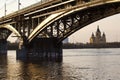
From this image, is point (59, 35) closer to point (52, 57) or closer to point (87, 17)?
point (52, 57)

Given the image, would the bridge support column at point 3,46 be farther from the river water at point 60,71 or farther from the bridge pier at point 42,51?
the river water at point 60,71

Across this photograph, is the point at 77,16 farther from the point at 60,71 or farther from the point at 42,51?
the point at 42,51

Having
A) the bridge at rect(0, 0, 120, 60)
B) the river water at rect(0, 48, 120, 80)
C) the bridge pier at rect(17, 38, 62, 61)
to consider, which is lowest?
the river water at rect(0, 48, 120, 80)

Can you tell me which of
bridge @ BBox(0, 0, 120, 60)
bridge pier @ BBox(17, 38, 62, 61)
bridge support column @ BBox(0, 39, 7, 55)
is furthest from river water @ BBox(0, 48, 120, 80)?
bridge support column @ BBox(0, 39, 7, 55)

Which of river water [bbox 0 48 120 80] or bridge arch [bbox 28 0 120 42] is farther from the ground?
bridge arch [bbox 28 0 120 42]

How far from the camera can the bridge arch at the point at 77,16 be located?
4970 cm

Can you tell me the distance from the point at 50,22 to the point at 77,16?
5.17 meters

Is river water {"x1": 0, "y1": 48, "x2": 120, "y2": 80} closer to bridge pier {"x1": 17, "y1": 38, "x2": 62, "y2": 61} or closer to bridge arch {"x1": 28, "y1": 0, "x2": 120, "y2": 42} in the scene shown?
bridge arch {"x1": 28, "y1": 0, "x2": 120, "y2": 42}

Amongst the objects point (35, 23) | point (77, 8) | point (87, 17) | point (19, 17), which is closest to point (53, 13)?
point (87, 17)

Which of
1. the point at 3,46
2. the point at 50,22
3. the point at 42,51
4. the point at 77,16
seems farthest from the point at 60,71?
the point at 3,46

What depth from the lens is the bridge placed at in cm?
5525

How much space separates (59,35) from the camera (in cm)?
7594

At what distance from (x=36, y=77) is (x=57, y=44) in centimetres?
3669

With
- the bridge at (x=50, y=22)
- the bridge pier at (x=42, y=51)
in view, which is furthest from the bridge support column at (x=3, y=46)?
the bridge pier at (x=42, y=51)
